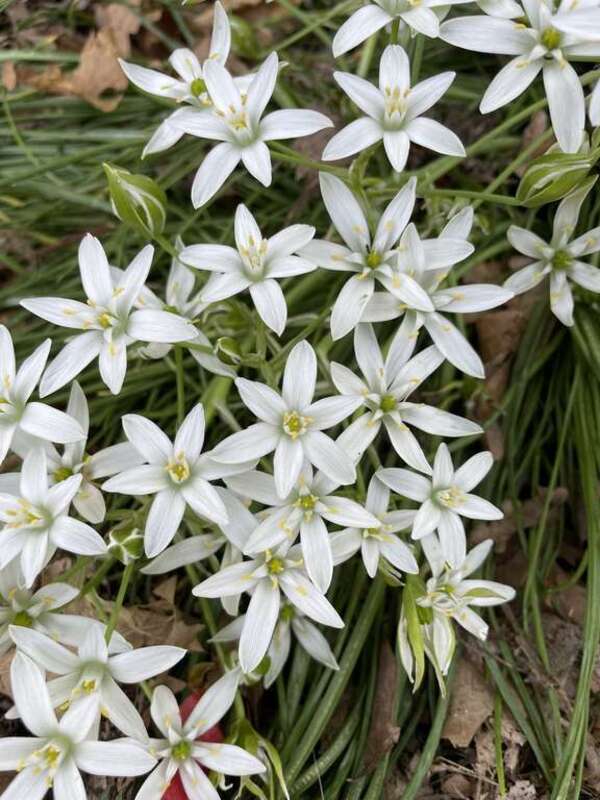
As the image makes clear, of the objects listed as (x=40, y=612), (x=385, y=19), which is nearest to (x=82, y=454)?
(x=40, y=612)

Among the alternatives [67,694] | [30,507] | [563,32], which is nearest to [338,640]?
[67,694]

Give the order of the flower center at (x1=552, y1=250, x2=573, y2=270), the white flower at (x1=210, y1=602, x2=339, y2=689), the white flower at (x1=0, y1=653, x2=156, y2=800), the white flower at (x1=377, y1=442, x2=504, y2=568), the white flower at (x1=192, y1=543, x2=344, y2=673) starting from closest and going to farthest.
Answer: the white flower at (x1=0, y1=653, x2=156, y2=800)
the white flower at (x1=192, y1=543, x2=344, y2=673)
the white flower at (x1=377, y1=442, x2=504, y2=568)
the white flower at (x1=210, y1=602, x2=339, y2=689)
the flower center at (x1=552, y1=250, x2=573, y2=270)

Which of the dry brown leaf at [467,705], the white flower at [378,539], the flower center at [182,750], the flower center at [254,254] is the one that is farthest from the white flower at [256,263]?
the dry brown leaf at [467,705]

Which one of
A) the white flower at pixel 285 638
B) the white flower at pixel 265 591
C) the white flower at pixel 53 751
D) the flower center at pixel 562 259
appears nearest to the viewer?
the white flower at pixel 53 751

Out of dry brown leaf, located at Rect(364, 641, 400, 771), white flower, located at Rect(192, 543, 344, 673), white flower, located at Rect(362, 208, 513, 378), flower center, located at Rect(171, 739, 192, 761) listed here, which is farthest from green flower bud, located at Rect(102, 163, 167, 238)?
dry brown leaf, located at Rect(364, 641, 400, 771)

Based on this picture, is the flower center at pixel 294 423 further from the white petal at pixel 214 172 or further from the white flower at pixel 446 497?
the white petal at pixel 214 172

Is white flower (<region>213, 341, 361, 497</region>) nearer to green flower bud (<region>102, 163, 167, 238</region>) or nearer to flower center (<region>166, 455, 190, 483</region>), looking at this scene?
flower center (<region>166, 455, 190, 483</region>)

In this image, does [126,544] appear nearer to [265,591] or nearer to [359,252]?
[265,591]
